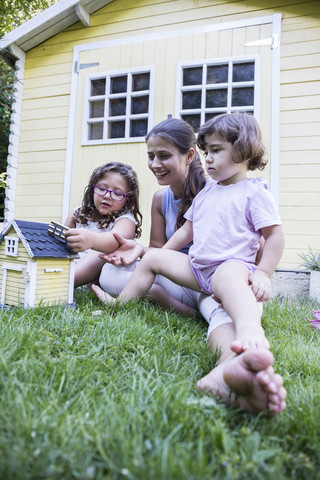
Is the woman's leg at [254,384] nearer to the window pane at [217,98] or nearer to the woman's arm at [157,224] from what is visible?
the woman's arm at [157,224]

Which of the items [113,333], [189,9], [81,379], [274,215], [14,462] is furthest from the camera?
[189,9]

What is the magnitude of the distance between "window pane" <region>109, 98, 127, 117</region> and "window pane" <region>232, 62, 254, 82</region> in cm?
140

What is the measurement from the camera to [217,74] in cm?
434

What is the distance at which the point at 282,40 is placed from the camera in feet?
13.5

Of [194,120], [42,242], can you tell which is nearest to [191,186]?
[42,242]

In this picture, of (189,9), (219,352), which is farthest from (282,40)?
(219,352)

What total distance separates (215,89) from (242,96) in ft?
1.09

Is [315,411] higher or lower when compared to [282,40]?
lower

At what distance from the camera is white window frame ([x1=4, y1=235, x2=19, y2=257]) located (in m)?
1.88

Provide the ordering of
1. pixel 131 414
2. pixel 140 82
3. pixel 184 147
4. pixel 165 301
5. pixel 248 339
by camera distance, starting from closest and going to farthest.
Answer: pixel 131 414 → pixel 248 339 → pixel 165 301 → pixel 184 147 → pixel 140 82

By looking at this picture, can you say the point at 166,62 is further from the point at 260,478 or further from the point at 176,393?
the point at 260,478

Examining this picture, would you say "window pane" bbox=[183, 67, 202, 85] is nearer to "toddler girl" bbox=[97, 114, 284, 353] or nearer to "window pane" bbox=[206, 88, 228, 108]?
"window pane" bbox=[206, 88, 228, 108]

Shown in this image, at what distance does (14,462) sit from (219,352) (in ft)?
2.84

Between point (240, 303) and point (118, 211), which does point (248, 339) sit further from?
point (118, 211)
